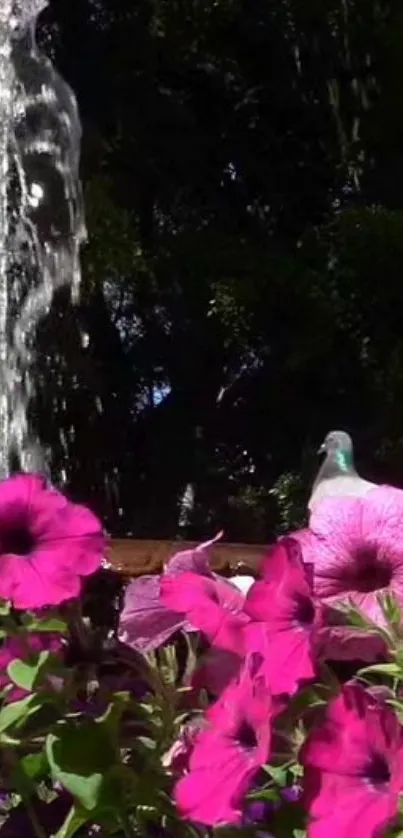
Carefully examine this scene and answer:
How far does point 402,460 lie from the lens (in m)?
5.98

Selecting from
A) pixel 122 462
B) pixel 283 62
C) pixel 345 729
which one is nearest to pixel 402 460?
pixel 122 462

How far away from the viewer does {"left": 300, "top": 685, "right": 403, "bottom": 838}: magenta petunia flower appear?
477 mm

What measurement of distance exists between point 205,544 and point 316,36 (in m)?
6.57

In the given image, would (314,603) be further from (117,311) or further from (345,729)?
(117,311)

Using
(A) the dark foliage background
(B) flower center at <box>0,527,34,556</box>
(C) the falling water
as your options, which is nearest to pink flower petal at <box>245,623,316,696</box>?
(B) flower center at <box>0,527,34,556</box>

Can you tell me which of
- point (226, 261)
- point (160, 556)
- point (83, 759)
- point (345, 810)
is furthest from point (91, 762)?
point (226, 261)

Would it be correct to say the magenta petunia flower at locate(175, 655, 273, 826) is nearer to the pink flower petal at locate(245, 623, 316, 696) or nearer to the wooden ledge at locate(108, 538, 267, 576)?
the pink flower petal at locate(245, 623, 316, 696)

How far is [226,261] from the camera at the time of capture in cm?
633

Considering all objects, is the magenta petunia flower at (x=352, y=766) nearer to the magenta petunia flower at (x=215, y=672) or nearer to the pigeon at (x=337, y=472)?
the magenta petunia flower at (x=215, y=672)

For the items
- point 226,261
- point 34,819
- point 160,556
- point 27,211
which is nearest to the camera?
point 34,819

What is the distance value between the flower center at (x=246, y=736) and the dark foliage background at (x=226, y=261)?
5.40m

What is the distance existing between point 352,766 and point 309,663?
4cm

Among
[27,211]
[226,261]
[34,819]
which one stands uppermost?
[27,211]

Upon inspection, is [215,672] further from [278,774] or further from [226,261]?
[226,261]
